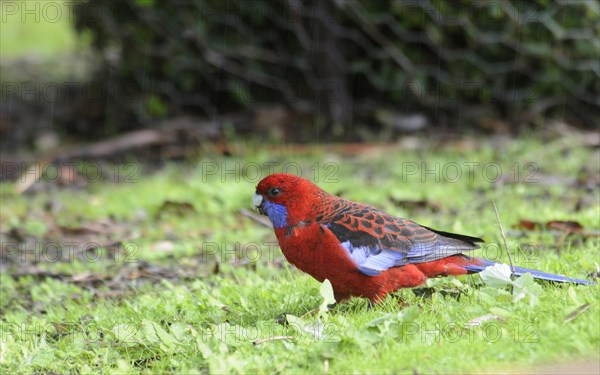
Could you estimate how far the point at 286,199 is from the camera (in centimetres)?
349

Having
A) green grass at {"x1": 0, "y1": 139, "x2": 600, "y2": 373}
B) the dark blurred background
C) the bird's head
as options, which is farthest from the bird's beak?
the dark blurred background

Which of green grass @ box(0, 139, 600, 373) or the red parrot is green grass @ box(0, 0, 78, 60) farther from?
the red parrot

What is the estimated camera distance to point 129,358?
118 inches

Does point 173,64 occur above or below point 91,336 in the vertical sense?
above

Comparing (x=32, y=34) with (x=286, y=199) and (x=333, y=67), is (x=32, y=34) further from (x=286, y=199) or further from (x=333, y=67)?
(x=286, y=199)

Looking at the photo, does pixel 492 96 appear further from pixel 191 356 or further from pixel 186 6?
pixel 191 356

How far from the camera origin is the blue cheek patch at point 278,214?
3443mm

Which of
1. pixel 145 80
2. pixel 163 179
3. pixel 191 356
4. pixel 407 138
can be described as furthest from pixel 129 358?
pixel 145 80

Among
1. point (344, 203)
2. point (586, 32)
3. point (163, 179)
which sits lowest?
point (163, 179)

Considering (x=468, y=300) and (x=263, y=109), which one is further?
(x=263, y=109)

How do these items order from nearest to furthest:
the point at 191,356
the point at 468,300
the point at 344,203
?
the point at 191,356, the point at 468,300, the point at 344,203

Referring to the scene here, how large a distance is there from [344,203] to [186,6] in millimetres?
3997

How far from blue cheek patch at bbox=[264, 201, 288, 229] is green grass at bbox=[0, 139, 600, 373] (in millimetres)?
282

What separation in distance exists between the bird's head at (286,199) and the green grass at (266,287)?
→ 30cm
